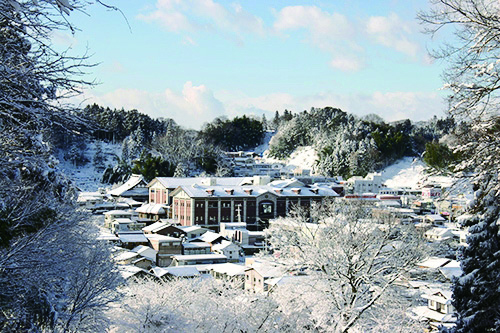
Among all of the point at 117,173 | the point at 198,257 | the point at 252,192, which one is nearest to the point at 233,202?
the point at 252,192

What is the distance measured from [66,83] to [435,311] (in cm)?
1542

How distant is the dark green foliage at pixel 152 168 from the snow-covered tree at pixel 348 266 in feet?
134

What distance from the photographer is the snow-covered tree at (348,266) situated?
31.5 feet

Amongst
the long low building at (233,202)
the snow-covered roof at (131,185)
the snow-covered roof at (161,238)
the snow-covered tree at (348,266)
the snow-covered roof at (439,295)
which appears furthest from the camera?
the snow-covered roof at (131,185)

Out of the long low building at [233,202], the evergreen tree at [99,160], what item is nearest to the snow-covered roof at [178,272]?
the long low building at [233,202]

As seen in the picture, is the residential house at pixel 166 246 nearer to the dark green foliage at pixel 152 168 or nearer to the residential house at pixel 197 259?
the residential house at pixel 197 259

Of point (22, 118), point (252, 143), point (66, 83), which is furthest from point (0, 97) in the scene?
point (252, 143)

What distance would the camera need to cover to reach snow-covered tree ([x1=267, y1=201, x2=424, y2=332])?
378 inches

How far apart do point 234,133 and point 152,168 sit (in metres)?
30.8

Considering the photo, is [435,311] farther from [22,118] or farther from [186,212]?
[186,212]

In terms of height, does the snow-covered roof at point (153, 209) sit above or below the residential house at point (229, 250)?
above

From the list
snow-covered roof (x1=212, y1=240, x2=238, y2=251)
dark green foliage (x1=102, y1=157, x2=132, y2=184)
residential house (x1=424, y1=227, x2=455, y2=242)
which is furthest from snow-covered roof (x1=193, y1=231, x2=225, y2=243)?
dark green foliage (x1=102, y1=157, x2=132, y2=184)

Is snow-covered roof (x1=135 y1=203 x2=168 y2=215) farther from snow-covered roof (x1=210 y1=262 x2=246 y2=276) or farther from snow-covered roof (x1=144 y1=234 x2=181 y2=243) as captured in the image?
snow-covered roof (x1=210 y1=262 x2=246 y2=276)

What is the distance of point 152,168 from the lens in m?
50.1
